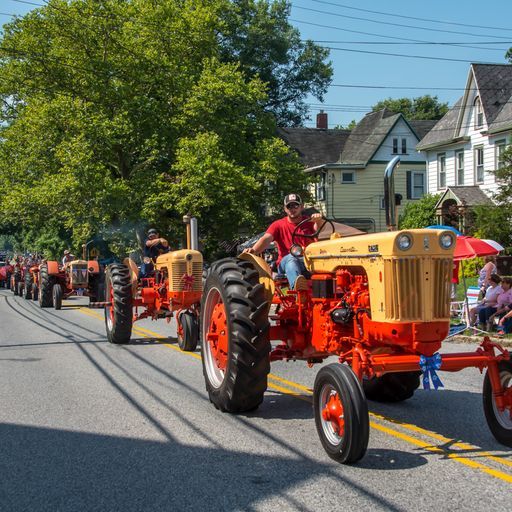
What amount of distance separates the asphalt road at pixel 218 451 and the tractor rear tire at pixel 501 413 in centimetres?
11

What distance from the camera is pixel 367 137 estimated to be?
48.0m

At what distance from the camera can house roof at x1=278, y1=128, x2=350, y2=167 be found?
1950 inches

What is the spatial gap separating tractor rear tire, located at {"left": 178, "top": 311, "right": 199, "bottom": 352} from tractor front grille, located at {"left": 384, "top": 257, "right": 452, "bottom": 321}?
266 inches

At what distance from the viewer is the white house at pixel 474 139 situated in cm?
3059

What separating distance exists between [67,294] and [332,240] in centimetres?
1945

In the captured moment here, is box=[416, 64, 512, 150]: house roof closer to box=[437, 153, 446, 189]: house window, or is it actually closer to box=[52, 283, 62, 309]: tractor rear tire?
box=[437, 153, 446, 189]: house window

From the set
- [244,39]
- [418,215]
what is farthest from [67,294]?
[244,39]

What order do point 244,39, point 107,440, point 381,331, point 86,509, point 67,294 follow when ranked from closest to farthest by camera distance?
point 86,509, point 381,331, point 107,440, point 67,294, point 244,39

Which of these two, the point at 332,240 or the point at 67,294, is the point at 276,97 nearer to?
the point at 67,294

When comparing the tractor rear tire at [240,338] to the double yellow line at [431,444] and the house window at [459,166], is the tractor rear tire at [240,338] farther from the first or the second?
the house window at [459,166]

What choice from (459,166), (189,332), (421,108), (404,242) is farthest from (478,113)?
(421,108)

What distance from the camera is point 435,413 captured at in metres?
7.07

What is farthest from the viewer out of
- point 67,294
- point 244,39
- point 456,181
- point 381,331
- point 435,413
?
point 244,39

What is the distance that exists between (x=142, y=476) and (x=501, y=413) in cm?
277
